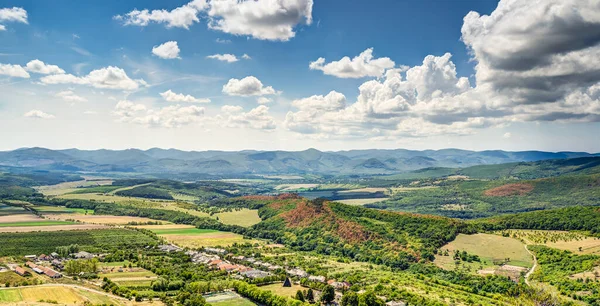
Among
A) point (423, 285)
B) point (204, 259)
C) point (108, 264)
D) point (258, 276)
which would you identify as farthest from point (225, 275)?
point (423, 285)

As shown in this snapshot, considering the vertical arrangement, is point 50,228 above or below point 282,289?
above

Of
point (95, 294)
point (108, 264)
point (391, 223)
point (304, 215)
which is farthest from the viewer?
point (304, 215)

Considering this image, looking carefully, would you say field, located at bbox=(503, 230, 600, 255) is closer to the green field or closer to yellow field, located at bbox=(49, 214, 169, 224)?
the green field

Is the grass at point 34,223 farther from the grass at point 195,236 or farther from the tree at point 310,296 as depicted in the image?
the tree at point 310,296

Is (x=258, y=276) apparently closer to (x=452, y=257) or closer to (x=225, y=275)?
(x=225, y=275)

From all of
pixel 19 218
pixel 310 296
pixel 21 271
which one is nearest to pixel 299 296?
pixel 310 296

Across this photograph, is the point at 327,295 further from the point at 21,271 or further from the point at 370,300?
the point at 21,271
